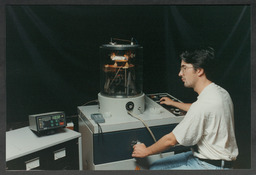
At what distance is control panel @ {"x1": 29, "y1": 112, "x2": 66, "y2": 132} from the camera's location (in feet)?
5.25

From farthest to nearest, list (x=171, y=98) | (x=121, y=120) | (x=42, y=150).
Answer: (x=171, y=98) → (x=121, y=120) → (x=42, y=150)

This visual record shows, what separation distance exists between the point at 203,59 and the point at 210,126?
0.39 meters

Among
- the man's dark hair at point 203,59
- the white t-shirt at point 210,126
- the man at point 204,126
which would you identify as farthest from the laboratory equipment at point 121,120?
the man's dark hair at point 203,59

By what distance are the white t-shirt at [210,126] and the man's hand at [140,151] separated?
24cm

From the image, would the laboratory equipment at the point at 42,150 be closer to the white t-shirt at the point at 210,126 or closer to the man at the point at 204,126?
the man at the point at 204,126

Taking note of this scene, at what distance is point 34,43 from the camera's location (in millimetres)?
1749

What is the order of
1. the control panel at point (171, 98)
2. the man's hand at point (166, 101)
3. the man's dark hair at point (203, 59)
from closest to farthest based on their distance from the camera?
the man's dark hair at point (203, 59) < the control panel at point (171, 98) < the man's hand at point (166, 101)

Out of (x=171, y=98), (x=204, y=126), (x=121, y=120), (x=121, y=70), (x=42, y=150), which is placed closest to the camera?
(x=204, y=126)

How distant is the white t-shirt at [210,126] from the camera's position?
142 centimetres

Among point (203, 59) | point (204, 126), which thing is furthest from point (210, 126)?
point (203, 59)

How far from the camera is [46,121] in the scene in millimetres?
1624

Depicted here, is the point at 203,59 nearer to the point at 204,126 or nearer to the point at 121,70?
the point at 204,126

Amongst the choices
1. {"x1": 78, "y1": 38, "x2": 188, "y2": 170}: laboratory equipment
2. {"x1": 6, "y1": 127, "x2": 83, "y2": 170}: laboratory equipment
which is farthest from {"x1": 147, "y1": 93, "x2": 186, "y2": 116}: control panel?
{"x1": 6, "y1": 127, "x2": 83, "y2": 170}: laboratory equipment

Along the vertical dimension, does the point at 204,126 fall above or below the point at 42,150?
above
